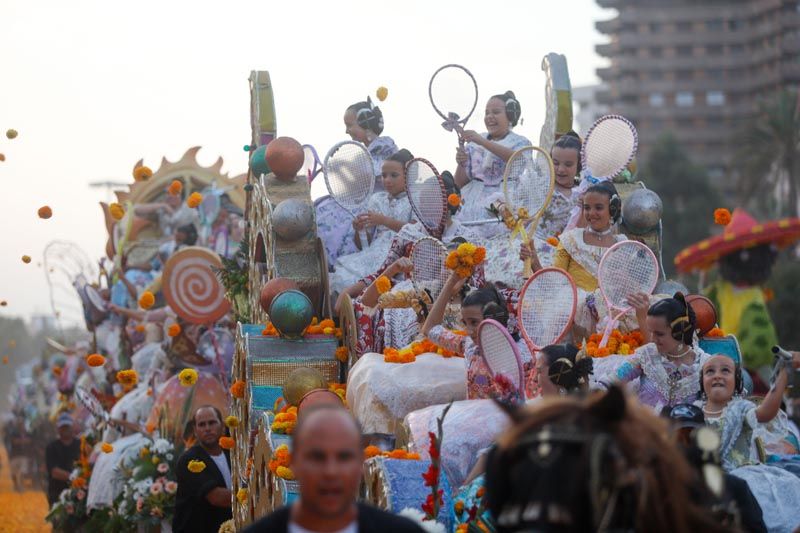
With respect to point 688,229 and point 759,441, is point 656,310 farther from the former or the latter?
point 688,229

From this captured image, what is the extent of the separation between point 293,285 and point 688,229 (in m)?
40.7

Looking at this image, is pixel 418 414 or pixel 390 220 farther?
pixel 390 220

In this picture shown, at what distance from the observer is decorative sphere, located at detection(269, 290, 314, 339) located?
1030 cm

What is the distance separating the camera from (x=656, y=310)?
767 centimetres

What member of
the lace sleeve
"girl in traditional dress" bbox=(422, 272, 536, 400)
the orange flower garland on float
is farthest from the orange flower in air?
the orange flower garland on float

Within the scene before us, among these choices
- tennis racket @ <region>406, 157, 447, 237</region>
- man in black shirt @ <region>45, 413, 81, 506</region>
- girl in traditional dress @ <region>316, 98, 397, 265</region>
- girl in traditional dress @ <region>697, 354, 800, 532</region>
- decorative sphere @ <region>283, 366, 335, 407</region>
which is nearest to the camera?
girl in traditional dress @ <region>697, 354, 800, 532</region>

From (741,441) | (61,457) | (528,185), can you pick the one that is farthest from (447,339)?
(61,457)

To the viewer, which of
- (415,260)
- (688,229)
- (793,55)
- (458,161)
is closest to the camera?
(415,260)

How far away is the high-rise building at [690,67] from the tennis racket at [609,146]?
6304 cm

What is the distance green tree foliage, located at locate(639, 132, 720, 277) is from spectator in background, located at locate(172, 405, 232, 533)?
3895cm

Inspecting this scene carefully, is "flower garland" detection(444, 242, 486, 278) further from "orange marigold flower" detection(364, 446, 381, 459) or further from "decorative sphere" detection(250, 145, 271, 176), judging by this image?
"decorative sphere" detection(250, 145, 271, 176)

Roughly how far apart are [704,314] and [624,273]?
85cm

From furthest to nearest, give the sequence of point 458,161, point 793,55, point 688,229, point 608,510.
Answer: point 793,55 → point 688,229 → point 458,161 → point 608,510

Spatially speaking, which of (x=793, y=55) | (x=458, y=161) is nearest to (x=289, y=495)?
(x=458, y=161)
